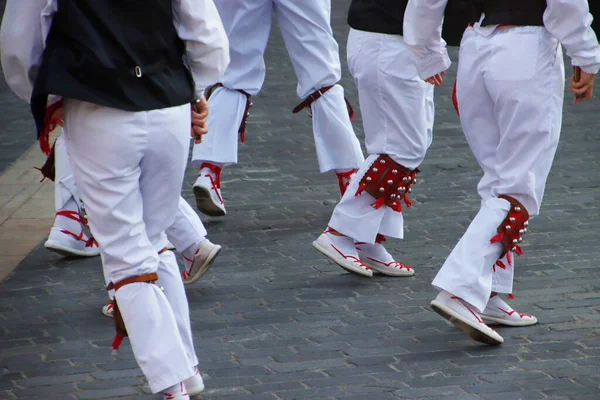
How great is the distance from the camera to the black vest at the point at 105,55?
361 centimetres

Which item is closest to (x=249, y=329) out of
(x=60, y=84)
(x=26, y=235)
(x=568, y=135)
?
(x=60, y=84)

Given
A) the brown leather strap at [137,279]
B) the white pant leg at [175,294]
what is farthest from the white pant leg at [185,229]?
the brown leather strap at [137,279]

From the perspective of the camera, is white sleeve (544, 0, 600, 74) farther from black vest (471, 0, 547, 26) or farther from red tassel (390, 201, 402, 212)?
red tassel (390, 201, 402, 212)

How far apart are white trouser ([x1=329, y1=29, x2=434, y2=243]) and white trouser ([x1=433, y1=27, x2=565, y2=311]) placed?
68 cm

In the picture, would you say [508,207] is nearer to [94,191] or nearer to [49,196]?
[94,191]

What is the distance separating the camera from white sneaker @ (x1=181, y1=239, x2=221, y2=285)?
17.0 ft

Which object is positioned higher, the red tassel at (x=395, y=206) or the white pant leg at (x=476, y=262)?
the white pant leg at (x=476, y=262)

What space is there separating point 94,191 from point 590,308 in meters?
2.34

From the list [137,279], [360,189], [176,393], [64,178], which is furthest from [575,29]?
[64,178]

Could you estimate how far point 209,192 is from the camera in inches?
257

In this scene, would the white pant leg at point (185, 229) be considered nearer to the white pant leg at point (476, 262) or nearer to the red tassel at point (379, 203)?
the red tassel at point (379, 203)

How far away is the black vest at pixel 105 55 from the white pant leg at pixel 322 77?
2695mm

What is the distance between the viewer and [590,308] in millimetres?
4969

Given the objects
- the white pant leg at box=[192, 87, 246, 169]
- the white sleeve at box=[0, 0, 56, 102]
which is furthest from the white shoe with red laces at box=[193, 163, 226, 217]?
the white sleeve at box=[0, 0, 56, 102]
